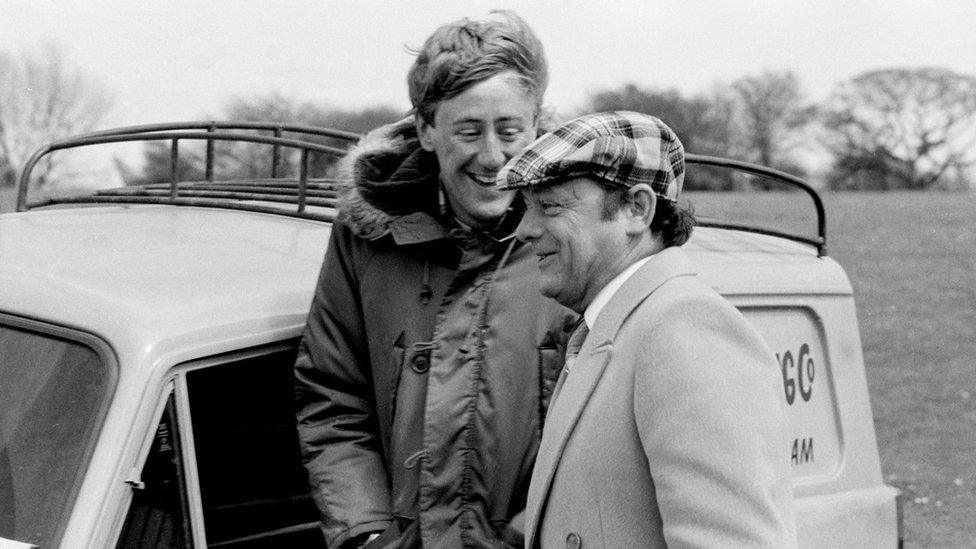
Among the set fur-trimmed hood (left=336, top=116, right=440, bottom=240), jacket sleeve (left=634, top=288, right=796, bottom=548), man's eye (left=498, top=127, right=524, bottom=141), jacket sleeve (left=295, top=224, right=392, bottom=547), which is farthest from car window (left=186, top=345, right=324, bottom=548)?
jacket sleeve (left=634, top=288, right=796, bottom=548)

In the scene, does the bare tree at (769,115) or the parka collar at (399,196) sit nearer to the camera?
the parka collar at (399,196)

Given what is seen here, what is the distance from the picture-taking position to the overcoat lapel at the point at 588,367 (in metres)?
1.99

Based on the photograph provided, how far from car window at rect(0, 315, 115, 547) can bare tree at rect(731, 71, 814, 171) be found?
3708 cm

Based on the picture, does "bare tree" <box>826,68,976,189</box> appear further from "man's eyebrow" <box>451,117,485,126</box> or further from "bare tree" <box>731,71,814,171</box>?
"man's eyebrow" <box>451,117,485,126</box>

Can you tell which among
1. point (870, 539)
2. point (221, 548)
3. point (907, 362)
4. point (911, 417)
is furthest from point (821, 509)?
point (907, 362)

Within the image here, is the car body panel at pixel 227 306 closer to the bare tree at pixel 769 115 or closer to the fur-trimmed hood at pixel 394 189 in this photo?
the fur-trimmed hood at pixel 394 189

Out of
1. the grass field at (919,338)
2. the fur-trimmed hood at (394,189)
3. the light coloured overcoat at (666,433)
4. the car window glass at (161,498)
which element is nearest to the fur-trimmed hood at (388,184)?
the fur-trimmed hood at (394,189)

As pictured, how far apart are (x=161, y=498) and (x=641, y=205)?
1.14 metres

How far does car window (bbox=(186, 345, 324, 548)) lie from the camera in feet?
9.80

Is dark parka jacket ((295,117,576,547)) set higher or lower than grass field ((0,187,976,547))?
higher

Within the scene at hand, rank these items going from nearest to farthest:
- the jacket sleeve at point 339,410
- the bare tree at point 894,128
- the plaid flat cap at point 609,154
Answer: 1. the plaid flat cap at point 609,154
2. the jacket sleeve at point 339,410
3. the bare tree at point 894,128

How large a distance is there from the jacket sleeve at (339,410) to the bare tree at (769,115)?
120 feet

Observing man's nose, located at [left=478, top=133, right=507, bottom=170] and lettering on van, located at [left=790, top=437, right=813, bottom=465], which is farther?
lettering on van, located at [left=790, top=437, right=813, bottom=465]

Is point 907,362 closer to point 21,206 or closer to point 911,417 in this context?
point 911,417
